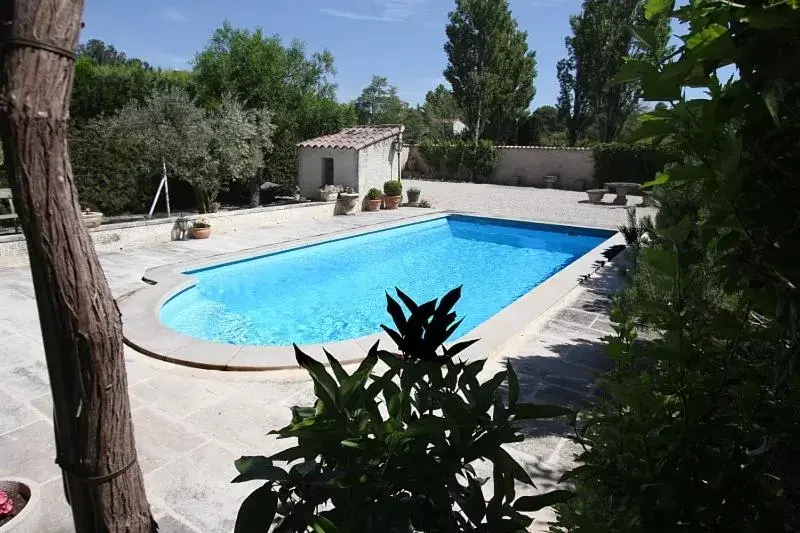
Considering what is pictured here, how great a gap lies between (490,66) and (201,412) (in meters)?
33.5

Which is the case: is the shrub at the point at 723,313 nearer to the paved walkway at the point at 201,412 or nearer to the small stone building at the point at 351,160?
the paved walkway at the point at 201,412

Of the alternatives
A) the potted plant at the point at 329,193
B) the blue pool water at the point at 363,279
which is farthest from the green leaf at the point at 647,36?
the potted plant at the point at 329,193

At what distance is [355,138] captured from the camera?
17.2m

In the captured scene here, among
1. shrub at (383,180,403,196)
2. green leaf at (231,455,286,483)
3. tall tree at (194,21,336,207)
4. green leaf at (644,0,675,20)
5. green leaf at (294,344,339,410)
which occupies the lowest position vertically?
green leaf at (231,455,286,483)

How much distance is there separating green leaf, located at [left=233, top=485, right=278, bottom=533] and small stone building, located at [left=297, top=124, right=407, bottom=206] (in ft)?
51.9

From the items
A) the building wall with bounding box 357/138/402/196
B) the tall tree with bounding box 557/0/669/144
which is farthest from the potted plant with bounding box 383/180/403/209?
the tall tree with bounding box 557/0/669/144

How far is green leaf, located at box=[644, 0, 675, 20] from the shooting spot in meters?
0.86

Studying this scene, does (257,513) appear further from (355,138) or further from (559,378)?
(355,138)

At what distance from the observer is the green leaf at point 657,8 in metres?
0.86

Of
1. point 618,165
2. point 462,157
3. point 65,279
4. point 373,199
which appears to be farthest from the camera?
point 462,157

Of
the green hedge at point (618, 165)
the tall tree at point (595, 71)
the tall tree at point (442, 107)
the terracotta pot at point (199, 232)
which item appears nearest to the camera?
the terracotta pot at point (199, 232)

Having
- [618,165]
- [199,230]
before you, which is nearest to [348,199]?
[199,230]

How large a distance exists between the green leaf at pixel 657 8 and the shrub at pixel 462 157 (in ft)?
89.1

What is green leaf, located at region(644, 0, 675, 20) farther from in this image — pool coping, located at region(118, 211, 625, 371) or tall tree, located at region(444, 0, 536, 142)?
tall tree, located at region(444, 0, 536, 142)
